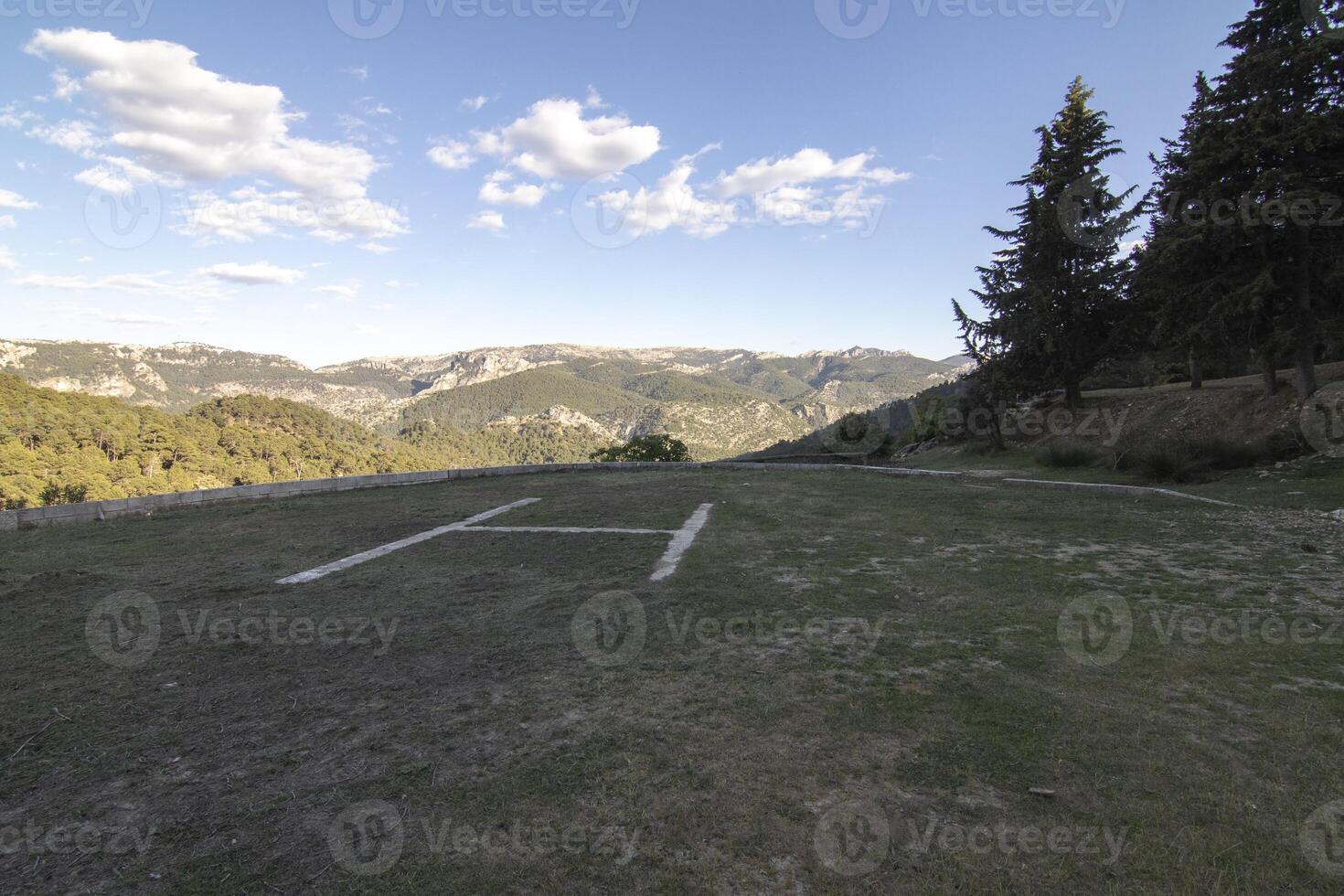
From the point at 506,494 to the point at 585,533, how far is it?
14.0ft

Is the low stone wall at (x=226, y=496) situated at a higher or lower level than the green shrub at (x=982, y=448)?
lower

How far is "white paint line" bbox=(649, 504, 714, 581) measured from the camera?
17.7 ft

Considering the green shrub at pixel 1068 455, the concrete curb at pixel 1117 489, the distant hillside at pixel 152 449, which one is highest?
the green shrub at pixel 1068 455

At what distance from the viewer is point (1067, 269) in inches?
805

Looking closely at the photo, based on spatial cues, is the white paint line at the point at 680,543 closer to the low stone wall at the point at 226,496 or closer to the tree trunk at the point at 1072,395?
the low stone wall at the point at 226,496

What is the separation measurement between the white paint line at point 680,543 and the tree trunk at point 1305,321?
13022 mm

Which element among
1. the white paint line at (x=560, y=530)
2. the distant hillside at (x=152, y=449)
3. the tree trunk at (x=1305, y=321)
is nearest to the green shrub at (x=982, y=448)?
the tree trunk at (x=1305, y=321)

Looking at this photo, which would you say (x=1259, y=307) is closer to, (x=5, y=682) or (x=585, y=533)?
(x=585, y=533)

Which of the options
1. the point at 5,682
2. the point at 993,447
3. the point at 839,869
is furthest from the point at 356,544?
the point at 993,447

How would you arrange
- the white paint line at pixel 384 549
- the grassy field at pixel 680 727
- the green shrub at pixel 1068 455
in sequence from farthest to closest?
the green shrub at pixel 1068 455, the white paint line at pixel 384 549, the grassy field at pixel 680 727

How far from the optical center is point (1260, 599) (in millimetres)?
4305

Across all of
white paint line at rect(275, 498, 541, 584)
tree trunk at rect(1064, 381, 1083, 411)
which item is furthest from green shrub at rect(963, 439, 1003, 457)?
white paint line at rect(275, 498, 541, 584)

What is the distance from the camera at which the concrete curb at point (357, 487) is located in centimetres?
773

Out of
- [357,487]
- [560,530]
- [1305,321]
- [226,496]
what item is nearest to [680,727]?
[560,530]
